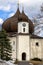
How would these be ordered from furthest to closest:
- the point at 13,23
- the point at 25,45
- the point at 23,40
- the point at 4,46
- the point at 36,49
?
1. the point at 13,23
2. the point at 36,49
3. the point at 25,45
4. the point at 23,40
5. the point at 4,46

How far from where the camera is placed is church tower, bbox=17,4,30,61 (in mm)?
48281

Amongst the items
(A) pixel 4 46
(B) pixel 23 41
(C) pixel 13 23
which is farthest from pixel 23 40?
(A) pixel 4 46

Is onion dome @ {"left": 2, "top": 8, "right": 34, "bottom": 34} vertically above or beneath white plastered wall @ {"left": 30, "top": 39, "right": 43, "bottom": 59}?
above

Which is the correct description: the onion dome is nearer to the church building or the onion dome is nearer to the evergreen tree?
the church building

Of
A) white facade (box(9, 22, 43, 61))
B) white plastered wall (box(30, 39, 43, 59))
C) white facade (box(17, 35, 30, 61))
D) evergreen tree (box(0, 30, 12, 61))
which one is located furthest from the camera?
white plastered wall (box(30, 39, 43, 59))

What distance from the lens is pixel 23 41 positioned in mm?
48125

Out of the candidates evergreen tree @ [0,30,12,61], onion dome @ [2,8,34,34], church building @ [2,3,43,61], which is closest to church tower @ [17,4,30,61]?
church building @ [2,3,43,61]

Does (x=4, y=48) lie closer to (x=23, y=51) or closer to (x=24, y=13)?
(x=23, y=51)

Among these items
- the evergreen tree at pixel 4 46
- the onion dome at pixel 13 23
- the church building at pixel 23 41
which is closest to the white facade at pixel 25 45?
the church building at pixel 23 41

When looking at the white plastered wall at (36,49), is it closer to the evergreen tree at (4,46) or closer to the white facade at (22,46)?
the white facade at (22,46)

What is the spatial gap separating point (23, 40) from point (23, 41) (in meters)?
0.17

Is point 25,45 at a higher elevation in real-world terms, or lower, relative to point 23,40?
lower

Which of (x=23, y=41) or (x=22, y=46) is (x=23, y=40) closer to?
(x=23, y=41)

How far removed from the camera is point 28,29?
164 feet
